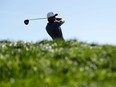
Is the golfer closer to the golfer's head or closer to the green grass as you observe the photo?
the golfer's head

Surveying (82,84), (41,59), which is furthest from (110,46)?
(82,84)

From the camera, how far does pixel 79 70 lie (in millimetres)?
12953

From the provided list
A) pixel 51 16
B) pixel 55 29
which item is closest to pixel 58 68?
pixel 55 29

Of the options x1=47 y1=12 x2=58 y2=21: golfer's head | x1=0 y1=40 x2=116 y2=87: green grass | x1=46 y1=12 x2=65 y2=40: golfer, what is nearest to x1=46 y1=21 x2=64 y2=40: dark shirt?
x1=46 y1=12 x2=65 y2=40: golfer

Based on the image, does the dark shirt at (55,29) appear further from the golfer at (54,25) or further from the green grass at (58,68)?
the green grass at (58,68)

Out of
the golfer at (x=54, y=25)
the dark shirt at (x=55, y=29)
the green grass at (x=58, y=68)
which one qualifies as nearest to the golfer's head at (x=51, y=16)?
the golfer at (x=54, y=25)

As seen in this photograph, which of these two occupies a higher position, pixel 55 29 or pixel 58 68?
pixel 58 68

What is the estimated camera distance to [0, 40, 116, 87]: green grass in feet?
38.7

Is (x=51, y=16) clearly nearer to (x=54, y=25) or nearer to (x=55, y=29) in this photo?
(x=54, y=25)

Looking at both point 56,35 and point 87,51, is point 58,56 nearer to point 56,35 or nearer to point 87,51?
point 87,51

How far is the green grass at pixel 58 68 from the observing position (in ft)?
38.7

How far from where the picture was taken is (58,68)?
13.3 metres

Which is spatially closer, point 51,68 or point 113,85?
point 113,85

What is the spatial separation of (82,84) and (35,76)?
179cm
